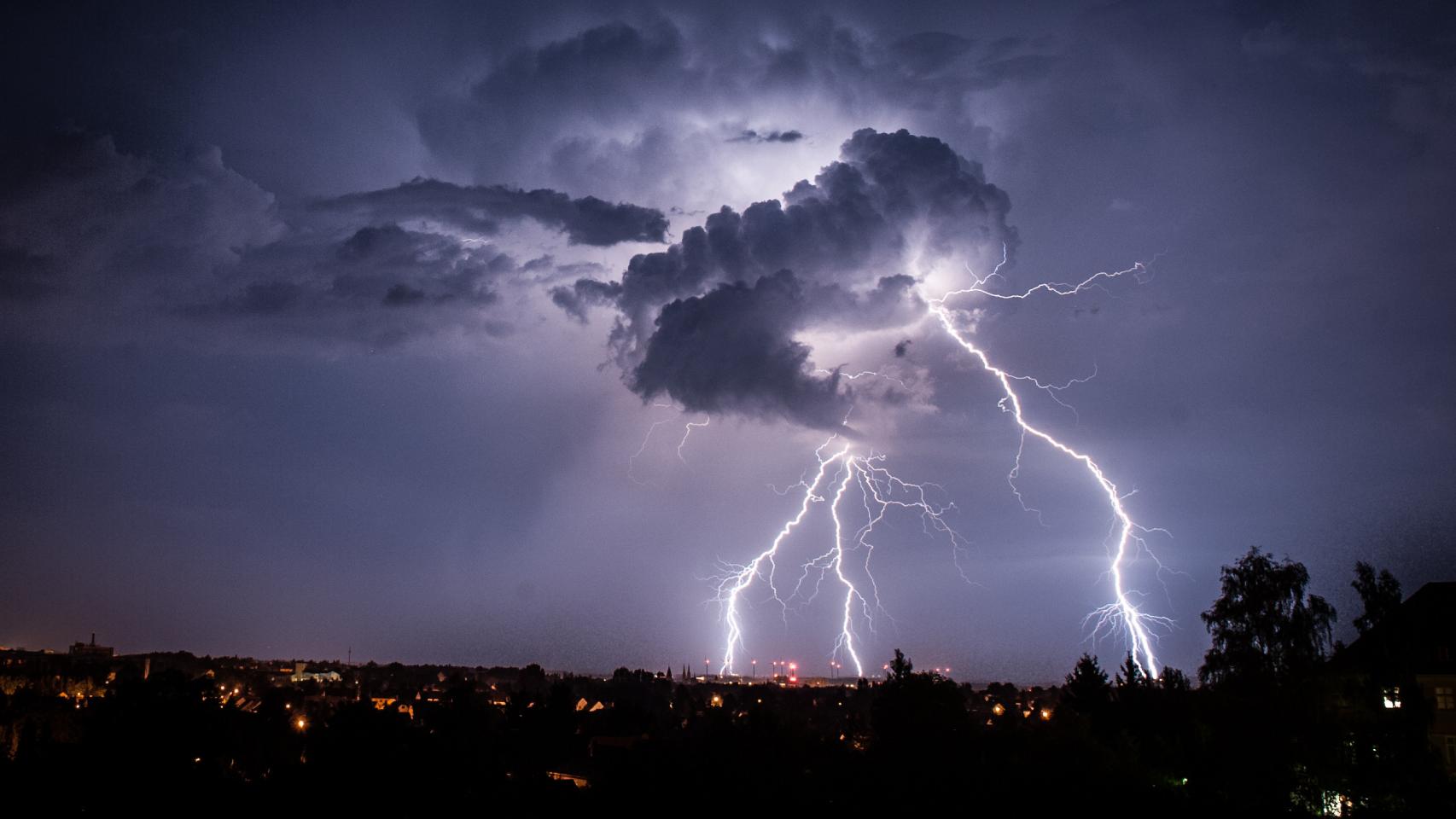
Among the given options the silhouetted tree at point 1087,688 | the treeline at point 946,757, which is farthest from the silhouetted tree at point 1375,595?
the silhouetted tree at point 1087,688

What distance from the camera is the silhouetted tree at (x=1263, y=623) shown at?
28016 mm

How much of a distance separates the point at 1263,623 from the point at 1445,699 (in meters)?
5.64

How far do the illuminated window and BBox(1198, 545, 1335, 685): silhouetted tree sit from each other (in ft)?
13.1

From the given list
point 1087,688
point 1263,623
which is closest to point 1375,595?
point 1263,623

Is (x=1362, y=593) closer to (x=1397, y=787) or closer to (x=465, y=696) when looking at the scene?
(x=1397, y=787)

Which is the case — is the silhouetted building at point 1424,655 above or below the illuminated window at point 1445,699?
above

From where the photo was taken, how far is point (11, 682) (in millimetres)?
66562

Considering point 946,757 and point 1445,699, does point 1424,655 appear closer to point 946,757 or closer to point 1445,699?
point 1445,699

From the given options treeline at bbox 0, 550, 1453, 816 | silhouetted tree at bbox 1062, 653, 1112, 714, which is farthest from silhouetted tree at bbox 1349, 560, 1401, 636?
silhouetted tree at bbox 1062, 653, 1112, 714

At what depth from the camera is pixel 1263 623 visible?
1128 inches

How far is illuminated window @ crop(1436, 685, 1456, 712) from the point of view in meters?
28.4

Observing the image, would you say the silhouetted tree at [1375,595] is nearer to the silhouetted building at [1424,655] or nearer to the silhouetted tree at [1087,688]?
the silhouetted building at [1424,655]

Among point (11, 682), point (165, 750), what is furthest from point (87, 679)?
point (165, 750)

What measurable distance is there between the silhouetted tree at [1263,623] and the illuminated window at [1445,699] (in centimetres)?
398
